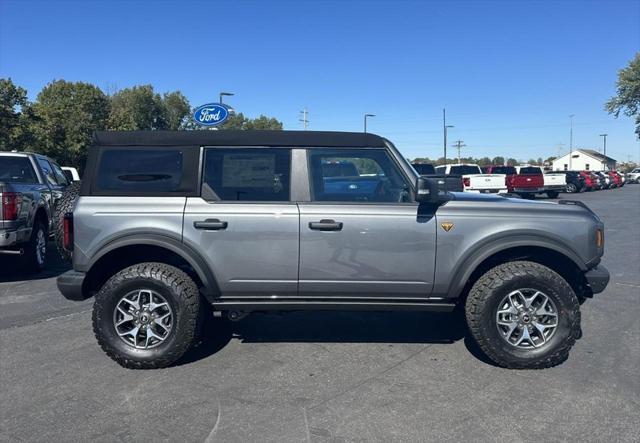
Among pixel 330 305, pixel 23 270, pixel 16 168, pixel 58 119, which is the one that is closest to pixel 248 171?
pixel 330 305

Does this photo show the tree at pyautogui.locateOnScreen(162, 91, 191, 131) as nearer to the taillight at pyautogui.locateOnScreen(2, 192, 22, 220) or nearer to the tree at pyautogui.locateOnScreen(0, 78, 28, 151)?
the tree at pyautogui.locateOnScreen(0, 78, 28, 151)

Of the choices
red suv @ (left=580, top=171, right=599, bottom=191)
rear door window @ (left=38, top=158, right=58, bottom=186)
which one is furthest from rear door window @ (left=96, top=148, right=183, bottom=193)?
red suv @ (left=580, top=171, right=599, bottom=191)

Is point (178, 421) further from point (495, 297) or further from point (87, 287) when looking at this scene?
point (495, 297)

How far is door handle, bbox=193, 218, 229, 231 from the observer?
13.9 feet

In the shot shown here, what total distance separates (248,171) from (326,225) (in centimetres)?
84

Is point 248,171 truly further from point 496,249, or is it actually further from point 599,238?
point 599,238

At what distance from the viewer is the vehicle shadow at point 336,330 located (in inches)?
195

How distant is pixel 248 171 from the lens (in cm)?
444

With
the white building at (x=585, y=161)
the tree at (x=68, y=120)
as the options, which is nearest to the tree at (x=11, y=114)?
the tree at (x=68, y=120)

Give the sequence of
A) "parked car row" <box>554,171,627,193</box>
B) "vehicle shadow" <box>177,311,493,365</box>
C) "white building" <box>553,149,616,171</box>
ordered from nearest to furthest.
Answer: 1. "vehicle shadow" <box>177,311,493,365</box>
2. "parked car row" <box>554,171,627,193</box>
3. "white building" <box>553,149,616,171</box>

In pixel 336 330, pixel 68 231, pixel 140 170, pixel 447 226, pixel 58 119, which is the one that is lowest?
pixel 336 330

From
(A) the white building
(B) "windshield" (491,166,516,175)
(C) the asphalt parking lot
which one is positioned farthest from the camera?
(A) the white building

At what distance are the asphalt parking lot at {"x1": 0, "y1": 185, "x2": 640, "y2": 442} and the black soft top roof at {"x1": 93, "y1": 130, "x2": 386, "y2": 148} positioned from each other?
187 cm

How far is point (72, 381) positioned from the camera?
13.4 ft
